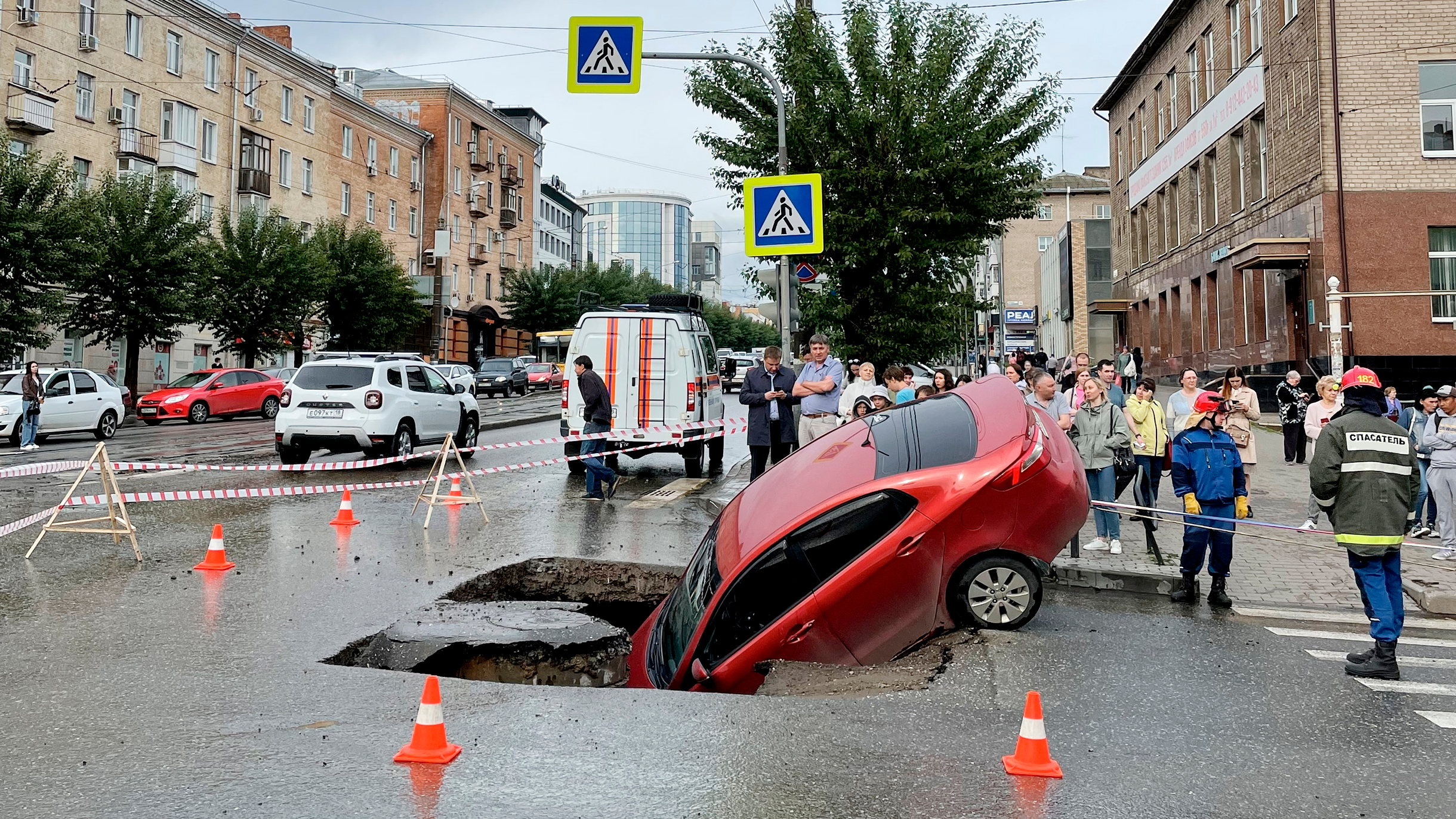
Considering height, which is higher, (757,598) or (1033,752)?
(757,598)

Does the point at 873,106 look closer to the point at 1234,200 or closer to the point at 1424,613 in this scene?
the point at 1424,613

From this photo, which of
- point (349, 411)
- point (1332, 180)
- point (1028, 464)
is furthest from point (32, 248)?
point (1332, 180)

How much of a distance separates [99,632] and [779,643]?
4056 millimetres

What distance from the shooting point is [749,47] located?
60.1ft

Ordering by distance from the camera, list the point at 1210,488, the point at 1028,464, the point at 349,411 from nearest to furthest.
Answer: the point at 1028,464 < the point at 1210,488 < the point at 349,411

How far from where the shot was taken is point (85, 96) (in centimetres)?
3678

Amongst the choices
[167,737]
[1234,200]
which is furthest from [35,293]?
[1234,200]

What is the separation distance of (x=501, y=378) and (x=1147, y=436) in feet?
121

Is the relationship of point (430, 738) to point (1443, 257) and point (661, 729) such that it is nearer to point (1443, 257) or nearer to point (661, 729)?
point (661, 729)

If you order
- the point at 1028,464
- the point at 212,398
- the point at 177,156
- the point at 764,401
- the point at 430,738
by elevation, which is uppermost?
the point at 177,156

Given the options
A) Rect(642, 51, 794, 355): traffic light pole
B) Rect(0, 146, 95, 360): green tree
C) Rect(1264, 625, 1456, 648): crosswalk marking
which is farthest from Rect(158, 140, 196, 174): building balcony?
Rect(1264, 625, 1456, 648): crosswalk marking

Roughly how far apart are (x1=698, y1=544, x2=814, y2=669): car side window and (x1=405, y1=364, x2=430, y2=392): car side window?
489 inches

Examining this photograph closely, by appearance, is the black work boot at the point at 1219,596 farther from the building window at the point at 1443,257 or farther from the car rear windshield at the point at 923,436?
the building window at the point at 1443,257

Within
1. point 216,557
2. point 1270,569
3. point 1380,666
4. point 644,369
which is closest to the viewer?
point 1380,666
